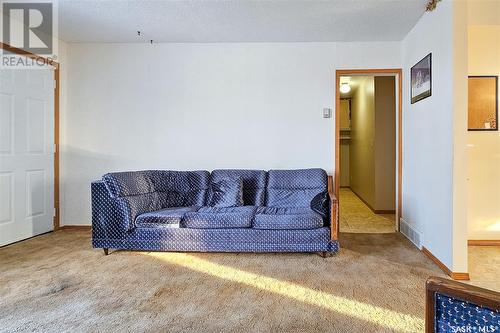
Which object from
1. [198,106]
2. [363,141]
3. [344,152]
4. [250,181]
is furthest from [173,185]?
[344,152]

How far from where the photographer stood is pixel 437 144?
110 inches

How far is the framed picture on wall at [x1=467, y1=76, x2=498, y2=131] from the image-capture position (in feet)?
11.0

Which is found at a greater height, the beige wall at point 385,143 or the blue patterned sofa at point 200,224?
the beige wall at point 385,143

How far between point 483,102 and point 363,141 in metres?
3.05

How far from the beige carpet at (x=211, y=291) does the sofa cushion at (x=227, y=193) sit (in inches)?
24.1

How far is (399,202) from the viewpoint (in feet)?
13.1

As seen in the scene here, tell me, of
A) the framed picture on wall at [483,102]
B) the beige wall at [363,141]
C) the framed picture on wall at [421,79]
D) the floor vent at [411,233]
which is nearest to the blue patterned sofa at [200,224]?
the floor vent at [411,233]

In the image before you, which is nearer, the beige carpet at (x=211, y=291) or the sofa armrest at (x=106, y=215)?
the beige carpet at (x=211, y=291)

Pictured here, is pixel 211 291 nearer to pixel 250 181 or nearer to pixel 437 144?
pixel 250 181

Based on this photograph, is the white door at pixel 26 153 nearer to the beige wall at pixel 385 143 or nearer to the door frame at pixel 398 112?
the door frame at pixel 398 112

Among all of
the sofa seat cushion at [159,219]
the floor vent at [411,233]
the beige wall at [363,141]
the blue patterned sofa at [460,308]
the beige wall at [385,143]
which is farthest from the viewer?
the beige wall at [363,141]

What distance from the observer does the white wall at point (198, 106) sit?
400cm

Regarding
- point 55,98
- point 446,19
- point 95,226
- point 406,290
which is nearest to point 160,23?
point 55,98

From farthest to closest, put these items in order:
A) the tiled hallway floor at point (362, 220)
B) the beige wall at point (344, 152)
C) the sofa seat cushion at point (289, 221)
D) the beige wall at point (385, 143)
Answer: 1. the beige wall at point (344, 152)
2. the beige wall at point (385, 143)
3. the tiled hallway floor at point (362, 220)
4. the sofa seat cushion at point (289, 221)
